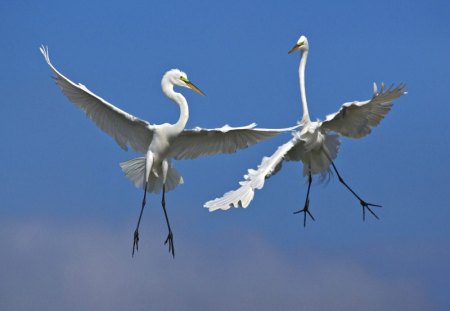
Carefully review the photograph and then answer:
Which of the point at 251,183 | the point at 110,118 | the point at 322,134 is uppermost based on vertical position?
the point at 110,118

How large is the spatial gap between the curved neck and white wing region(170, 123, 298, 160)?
0.18 m

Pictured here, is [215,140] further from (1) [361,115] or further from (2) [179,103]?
(1) [361,115]

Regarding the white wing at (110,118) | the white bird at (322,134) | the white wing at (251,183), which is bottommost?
the white wing at (251,183)

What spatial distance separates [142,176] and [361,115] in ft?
16.5

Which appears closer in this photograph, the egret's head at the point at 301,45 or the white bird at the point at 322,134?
the white bird at the point at 322,134

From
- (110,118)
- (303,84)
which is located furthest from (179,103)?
(303,84)

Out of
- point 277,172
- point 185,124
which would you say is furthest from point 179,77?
point 277,172

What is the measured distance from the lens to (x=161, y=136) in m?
31.1

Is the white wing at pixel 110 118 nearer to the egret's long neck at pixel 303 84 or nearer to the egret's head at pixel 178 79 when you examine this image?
the egret's head at pixel 178 79

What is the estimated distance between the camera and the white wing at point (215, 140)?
31.0 m

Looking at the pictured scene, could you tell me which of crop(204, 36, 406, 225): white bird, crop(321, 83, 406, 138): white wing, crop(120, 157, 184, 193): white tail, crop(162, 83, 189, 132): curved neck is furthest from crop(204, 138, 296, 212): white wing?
crop(120, 157, 184, 193): white tail

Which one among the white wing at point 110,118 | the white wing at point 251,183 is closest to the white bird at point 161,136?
the white wing at point 110,118

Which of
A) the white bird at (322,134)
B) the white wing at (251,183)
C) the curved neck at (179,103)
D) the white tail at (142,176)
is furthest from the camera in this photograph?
the white tail at (142,176)

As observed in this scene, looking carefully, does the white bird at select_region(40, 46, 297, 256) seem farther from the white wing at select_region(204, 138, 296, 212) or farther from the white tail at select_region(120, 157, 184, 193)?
the white wing at select_region(204, 138, 296, 212)
